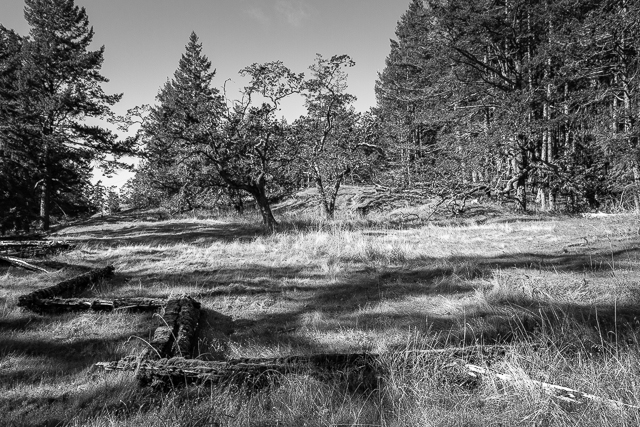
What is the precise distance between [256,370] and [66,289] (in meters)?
4.36

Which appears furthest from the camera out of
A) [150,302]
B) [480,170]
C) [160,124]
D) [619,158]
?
[480,170]

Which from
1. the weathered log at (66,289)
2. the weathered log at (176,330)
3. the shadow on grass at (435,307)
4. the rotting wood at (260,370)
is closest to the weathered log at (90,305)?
the weathered log at (66,289)

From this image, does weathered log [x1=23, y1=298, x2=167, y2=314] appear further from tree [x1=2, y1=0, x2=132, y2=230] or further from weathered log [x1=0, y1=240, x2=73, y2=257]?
tree [x1=2, y1=0, x2=132, y2=230]

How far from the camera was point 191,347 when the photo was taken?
3312 millimetres

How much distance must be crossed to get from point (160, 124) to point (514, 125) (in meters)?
14.6

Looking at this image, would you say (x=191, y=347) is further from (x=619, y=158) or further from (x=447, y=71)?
(x=447, y=71)

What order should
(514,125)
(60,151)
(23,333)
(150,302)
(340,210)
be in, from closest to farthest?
(23,333) < (150,302) < (514,125) < (60,151) < (340,210)

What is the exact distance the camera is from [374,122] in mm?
15781

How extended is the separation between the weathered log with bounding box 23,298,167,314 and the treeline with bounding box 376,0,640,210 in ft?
40.6

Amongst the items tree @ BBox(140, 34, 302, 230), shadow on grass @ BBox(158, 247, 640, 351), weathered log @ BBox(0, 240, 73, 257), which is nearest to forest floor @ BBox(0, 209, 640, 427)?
shadow on grass @ BBox(158, 247, 640, 351)

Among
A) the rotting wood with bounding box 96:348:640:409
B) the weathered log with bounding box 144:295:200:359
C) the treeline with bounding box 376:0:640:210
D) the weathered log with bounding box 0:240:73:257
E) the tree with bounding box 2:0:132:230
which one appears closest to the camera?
the rotting wood with bounding box 96:348:640:409

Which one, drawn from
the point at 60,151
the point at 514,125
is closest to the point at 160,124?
the point at 60,151

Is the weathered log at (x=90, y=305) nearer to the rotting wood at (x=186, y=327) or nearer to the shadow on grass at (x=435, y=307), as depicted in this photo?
the rotting wood at (x=186, y=327)

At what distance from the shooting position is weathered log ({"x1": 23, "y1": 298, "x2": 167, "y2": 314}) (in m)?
4.38
